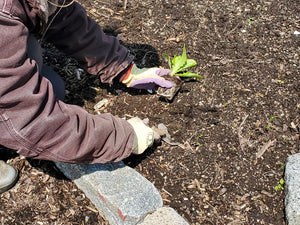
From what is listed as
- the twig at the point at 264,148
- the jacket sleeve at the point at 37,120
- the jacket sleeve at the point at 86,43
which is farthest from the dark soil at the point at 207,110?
the jacket sleeve at the point at 37,120

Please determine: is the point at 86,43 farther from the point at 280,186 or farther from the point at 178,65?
the point at 280,186

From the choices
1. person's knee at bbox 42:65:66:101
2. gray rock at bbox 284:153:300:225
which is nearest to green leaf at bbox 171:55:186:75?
person's knee at bbox 42:65:66:101

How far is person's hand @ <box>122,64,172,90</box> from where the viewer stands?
2.62m

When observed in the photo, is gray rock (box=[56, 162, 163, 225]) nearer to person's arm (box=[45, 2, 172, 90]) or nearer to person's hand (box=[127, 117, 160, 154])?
person's hand (box=[127, 117, 160, 154])

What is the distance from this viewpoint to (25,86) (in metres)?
1.68

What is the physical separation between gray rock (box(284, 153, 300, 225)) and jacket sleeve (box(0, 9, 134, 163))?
1.05m

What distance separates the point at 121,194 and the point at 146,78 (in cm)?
96

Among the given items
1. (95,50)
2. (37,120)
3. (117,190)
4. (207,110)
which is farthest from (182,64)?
(37,120)

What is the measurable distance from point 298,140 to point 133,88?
1.30 meters

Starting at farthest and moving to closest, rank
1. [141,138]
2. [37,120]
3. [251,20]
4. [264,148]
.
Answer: [251,20] < [264,148] < [141,138] < [37,120]

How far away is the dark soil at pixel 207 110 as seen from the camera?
216 cm

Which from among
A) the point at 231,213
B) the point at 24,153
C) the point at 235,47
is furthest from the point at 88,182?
the point at 235,47

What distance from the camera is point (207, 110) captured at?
256 cm

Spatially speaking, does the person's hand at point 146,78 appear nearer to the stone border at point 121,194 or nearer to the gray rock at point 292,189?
the stone border at point 121,194
